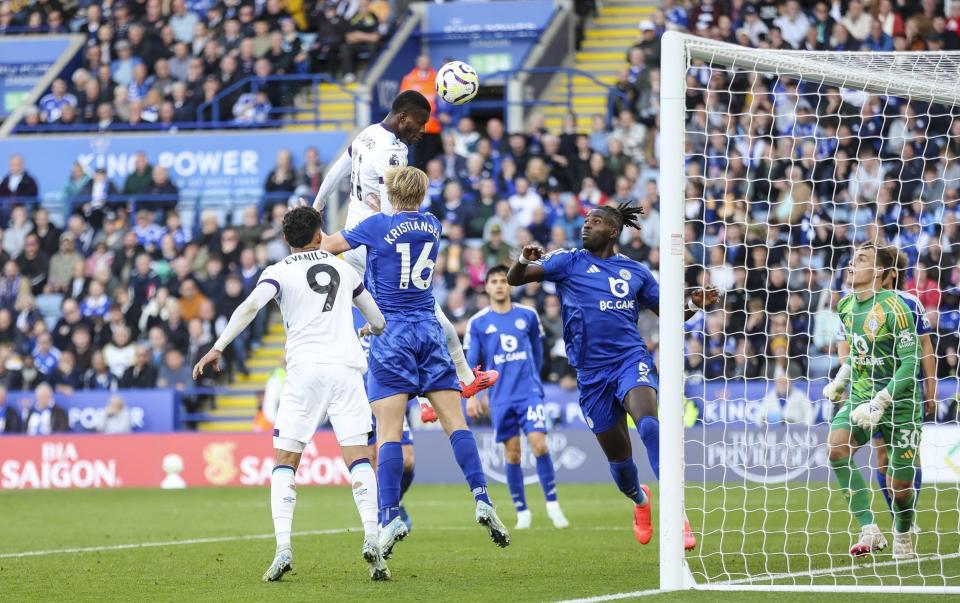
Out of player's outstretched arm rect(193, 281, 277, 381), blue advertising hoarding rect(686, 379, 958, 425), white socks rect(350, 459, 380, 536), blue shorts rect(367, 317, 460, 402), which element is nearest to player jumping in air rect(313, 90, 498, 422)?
blue shorts rect(367, 317, 460, 402)

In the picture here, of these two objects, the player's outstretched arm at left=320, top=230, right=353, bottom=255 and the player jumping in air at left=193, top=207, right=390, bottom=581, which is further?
the player's outstretched arm at left=320, top=230, right=353, bottom=255

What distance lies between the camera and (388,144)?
10547mm

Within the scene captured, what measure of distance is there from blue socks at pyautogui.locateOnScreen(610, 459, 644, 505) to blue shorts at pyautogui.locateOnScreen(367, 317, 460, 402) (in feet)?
4.48

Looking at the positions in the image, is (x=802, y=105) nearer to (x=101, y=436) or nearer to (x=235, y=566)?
(x=101, y=436)

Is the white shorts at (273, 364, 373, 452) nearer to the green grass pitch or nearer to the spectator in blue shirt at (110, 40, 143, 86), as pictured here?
the green grass pitch

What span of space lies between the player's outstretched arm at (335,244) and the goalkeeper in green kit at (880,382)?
3.88 metres

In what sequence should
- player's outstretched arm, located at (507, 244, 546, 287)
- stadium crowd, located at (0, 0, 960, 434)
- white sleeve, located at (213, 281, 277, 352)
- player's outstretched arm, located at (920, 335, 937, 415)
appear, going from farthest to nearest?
1. stadium crowd, located at (0, 0, 960, 434)
2. player's outstretched arm, located at (920, 335, 937, 415)
3. player's outstretched arm, located at (507, 244, 546, 287)
4. white sleeve, located at (213, 281, 277, 352)

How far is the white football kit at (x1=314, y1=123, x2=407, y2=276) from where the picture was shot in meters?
10.5

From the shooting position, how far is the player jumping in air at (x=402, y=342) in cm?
954

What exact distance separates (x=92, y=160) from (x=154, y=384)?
553cm

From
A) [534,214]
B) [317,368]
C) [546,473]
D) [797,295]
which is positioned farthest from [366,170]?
[534,214]

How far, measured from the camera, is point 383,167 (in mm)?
10477

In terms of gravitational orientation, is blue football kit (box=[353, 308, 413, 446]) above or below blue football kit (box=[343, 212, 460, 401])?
below

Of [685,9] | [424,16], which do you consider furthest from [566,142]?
[424,16]
